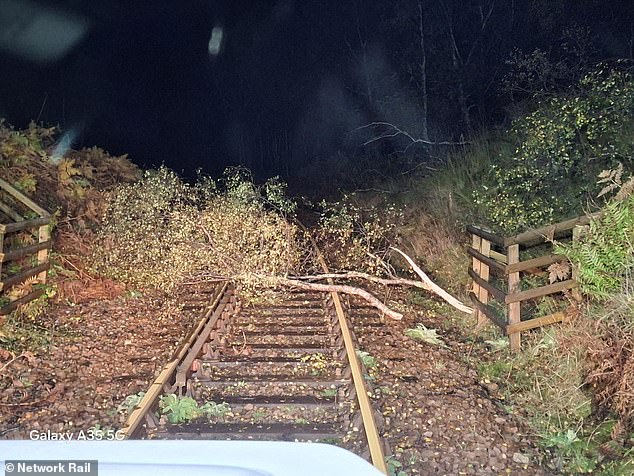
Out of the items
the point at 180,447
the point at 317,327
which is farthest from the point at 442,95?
the point at 180,447

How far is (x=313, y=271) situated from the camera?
1107cm

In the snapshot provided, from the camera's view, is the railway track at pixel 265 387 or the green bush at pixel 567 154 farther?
the green bush at pixel 567 154

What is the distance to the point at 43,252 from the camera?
951 cm

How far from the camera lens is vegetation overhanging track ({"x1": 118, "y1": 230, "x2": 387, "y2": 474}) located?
4.87 m

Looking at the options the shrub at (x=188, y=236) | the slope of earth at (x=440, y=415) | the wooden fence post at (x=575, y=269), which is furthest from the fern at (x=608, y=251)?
the shrub at (x=188, y=236)

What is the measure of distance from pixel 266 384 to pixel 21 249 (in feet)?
15.3

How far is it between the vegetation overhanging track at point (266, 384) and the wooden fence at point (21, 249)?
2.63 metres

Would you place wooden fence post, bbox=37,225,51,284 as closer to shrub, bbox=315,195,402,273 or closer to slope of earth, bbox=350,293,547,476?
shrub, bbox=315,195,402,273

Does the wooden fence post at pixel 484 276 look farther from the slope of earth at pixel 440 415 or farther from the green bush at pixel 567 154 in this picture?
the slope of earth at pixel 440 415

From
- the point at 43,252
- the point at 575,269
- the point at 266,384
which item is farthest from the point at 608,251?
the point at 43,252

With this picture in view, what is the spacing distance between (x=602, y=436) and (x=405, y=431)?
1601 millimetres

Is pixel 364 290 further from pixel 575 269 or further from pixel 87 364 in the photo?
pixel 87 364

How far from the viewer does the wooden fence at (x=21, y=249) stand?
8203 mm

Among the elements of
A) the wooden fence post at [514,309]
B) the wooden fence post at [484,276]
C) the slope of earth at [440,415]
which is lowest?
the slope of earth at [440,415]
